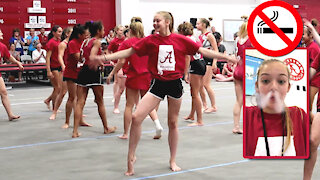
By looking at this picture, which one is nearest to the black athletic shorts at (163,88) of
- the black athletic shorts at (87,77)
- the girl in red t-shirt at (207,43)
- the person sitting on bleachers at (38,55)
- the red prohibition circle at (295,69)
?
the black athletic shorts at (87,77)

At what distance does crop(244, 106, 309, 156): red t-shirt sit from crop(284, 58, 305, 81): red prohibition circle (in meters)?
0.10

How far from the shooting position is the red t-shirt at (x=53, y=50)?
9109 millimetres

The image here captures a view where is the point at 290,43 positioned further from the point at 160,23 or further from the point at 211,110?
the point at 211,110

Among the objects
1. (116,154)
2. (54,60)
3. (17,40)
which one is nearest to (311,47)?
(116,154)

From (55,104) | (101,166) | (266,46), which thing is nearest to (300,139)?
(266,46)

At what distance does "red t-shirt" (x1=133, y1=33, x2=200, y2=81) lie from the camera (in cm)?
432

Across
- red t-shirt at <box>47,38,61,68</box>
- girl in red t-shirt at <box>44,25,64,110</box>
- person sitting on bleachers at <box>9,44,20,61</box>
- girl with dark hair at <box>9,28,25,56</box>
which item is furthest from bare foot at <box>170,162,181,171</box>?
girl with dark hair at <box>9,28,25,56</box>

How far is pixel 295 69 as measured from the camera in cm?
122

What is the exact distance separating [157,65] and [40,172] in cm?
190

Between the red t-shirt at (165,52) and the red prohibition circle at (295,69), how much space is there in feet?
10.2

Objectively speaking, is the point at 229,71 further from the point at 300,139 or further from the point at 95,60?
the point at 300,139

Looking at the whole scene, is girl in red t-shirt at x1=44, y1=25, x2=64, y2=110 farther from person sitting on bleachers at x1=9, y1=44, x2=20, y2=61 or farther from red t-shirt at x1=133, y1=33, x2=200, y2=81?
person sitting on bleachers at x1=9, y1=44, x2=20, y2=61

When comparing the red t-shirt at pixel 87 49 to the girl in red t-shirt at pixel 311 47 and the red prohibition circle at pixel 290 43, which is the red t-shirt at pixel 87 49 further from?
the red prohibition circle at pixel 290 43

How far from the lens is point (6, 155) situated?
6.04 metres
